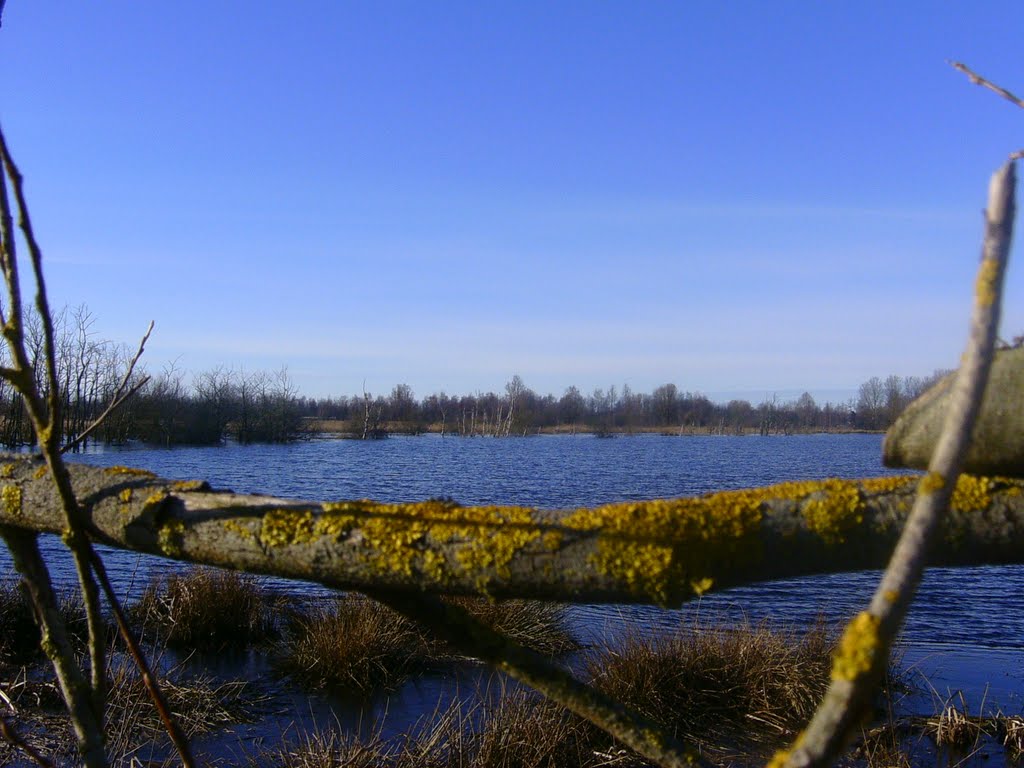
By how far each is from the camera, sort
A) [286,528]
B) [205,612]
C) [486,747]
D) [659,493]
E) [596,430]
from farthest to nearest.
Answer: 1. [596,430]
2. [659,493]
3. [205,612]
4. [486,747]
5. [286,528]

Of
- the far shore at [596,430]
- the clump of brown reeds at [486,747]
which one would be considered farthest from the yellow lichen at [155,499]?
the far shore at [596,430]

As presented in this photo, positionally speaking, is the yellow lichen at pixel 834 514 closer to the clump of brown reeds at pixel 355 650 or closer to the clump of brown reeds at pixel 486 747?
the clump of brown reeds at pixel 486 747

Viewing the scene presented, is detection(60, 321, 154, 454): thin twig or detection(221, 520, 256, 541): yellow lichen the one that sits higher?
detection(60, 321, 154, 454): thin twig

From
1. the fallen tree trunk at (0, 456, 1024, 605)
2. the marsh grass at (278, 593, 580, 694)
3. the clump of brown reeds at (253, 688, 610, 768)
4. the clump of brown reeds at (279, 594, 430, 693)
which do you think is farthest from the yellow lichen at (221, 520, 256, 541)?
the clump of brown reeds at (279, 594, 430, 693)

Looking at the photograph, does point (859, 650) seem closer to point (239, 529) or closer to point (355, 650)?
point (239, 529)

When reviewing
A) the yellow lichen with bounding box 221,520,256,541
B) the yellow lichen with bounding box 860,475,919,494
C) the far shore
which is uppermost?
the yellow lichen with bounding box 860,475,919,494

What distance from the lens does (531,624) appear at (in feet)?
36.0

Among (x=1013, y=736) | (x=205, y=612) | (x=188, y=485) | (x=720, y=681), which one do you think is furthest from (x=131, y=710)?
(x=1013, y=736)

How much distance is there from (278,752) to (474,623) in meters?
5.76

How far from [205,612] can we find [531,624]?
14.4 feet

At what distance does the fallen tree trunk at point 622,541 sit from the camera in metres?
1.29

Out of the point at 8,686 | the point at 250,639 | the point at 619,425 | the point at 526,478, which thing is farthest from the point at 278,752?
the point at 619,425

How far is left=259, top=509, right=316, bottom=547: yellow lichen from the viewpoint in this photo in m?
1.43

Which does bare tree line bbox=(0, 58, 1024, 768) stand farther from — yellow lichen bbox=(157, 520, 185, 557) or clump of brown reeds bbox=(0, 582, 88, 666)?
clump of brown reeds bbox=(0, 582, 88, 666)
